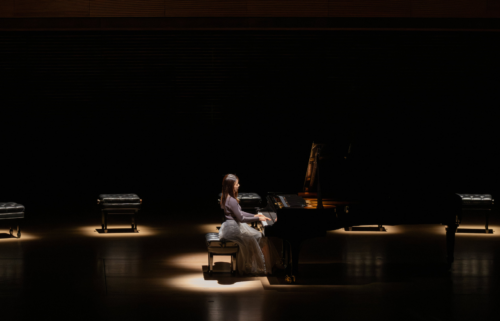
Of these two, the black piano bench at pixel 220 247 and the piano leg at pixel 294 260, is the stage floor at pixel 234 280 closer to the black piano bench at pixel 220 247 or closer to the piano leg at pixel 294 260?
the piano leg at pixel 294 260

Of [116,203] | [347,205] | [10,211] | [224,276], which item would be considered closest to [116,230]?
[116,203]

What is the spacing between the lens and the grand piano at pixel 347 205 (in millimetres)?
5445

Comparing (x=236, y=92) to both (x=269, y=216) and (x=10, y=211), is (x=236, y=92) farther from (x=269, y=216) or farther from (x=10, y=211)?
(x=269, y=216)

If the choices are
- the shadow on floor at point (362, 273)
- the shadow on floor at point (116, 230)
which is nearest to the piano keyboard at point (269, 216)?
the shadow on floor at point (362, 273)

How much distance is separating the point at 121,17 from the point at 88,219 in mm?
4028

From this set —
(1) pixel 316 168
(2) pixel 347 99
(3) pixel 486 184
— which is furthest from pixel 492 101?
(1) pixel 316 168

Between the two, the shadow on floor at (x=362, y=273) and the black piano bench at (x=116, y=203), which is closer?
the shadow on floor at (x=362, y=273)

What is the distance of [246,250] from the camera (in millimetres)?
5918

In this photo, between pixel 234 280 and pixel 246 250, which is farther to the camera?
pixel 246 250

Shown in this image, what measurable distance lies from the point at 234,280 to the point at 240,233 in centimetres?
49

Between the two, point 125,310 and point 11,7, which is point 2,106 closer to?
point 11,7

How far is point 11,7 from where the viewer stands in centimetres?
1123

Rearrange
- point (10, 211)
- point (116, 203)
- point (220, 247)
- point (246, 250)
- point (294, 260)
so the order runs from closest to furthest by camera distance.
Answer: point (294, 260), point (220, 247), point (246, 250), point (10, 211), point (116, 203)

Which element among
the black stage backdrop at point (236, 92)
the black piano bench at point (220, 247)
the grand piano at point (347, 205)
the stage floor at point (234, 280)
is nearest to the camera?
the stage floor at point (234, 280)
